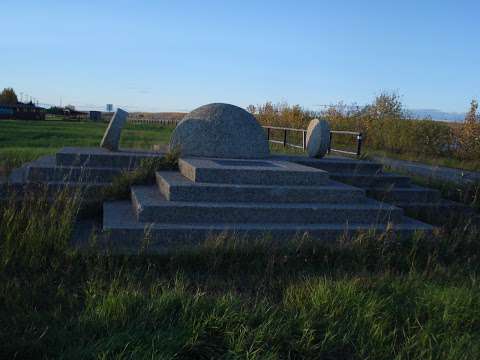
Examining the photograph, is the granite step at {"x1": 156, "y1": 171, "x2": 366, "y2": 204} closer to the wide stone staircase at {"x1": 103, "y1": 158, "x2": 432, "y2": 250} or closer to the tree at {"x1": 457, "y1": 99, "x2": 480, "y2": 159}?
the wide stone staircase at {"x1": 103, "y1": 158, "x2": 432, "y2": 250}

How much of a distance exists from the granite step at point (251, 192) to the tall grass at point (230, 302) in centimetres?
123

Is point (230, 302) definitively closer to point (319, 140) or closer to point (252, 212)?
point (252, 212)

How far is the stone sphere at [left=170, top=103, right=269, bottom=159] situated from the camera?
9836mm

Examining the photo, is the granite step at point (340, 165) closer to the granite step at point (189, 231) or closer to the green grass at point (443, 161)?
the granite step at point (189, 231)

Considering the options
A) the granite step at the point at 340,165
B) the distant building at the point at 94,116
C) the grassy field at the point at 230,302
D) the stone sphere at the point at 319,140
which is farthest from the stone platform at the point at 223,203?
the distant building at the point at 94,116

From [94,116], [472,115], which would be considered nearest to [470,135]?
[472,115]

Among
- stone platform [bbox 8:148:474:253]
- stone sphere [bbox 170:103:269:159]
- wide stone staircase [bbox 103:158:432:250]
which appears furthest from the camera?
stone sphere [bbox 170:103:269:159]

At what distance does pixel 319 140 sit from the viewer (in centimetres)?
1073

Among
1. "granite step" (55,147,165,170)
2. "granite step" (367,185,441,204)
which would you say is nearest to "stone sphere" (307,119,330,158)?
"granite step" (367,185,441,204)

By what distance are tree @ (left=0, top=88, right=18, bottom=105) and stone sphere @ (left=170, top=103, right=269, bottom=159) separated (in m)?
62.4

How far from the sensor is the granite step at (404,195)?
924 cm

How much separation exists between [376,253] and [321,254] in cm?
69

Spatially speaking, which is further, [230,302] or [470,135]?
[470,135]

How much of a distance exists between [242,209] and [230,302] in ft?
8.99
